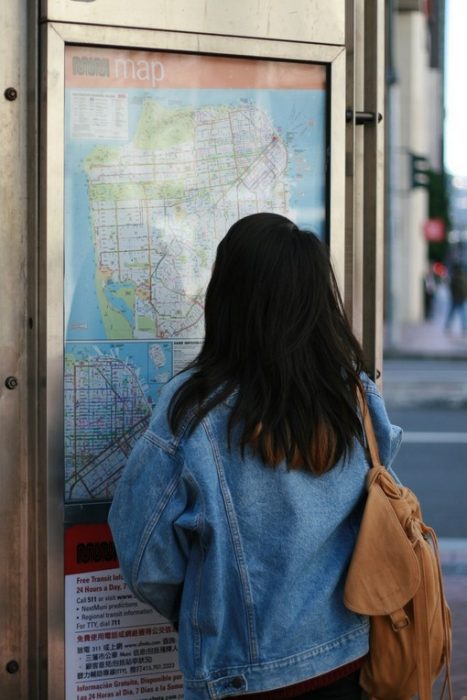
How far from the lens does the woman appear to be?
2285mm

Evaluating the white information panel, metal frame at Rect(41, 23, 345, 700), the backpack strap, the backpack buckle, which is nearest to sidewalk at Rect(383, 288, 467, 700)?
the white information panel

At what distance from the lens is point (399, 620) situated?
2.40m

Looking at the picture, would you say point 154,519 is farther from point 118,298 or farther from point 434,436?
point 434,436

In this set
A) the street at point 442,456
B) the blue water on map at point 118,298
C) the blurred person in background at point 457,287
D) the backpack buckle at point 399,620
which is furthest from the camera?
the blurred person in background at point 457,287

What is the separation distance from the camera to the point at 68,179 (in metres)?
3.05

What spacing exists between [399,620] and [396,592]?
0.27ft

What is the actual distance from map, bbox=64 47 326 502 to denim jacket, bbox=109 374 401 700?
2.54ft

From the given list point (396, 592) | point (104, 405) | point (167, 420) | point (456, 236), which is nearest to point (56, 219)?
point (104, 405)

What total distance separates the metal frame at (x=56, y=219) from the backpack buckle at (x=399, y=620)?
1.05 m

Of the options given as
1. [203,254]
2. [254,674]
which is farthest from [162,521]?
[203,254]

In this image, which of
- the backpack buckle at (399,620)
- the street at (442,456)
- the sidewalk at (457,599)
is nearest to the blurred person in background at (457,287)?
the street at (442,456)

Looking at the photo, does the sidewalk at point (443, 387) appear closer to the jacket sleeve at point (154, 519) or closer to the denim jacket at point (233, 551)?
the denim jacket at point (233, 551)

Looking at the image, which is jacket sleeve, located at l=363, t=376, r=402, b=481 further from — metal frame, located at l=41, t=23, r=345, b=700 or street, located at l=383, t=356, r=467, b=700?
street, located at l=383, t=356, r=467, b=700

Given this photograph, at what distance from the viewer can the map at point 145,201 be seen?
3.08m
